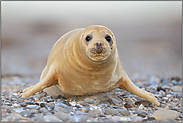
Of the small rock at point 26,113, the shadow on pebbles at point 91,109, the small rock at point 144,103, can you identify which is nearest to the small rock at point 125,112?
the shadow on pebbles at point 91,109

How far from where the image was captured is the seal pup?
8.67 ft

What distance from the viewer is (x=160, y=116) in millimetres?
2420

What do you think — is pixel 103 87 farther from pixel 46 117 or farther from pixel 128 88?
pixel 46 117

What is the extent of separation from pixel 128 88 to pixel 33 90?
136 centimetres

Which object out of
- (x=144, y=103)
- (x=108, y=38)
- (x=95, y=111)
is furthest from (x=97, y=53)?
(x=144, y=103)

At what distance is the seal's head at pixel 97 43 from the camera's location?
238 cm

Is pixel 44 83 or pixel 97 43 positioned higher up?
pixel 97 43

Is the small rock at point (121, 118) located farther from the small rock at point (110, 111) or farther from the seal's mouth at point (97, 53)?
the seal's mouth at point (97, 53)

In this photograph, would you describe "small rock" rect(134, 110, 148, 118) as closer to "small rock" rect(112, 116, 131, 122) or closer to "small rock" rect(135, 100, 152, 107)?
"small rock" rect(112, 116, 131, 122)

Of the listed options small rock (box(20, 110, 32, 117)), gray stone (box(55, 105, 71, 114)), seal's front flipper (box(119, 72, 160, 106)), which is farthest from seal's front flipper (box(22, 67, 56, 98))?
seal's front flipper (box(119, 72, 160, 106))

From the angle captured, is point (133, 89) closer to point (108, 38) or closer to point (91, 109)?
point (91, 109)

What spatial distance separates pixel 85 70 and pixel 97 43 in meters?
0.55

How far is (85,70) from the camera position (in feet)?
9.17

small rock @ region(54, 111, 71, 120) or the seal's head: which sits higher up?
the seal's head
